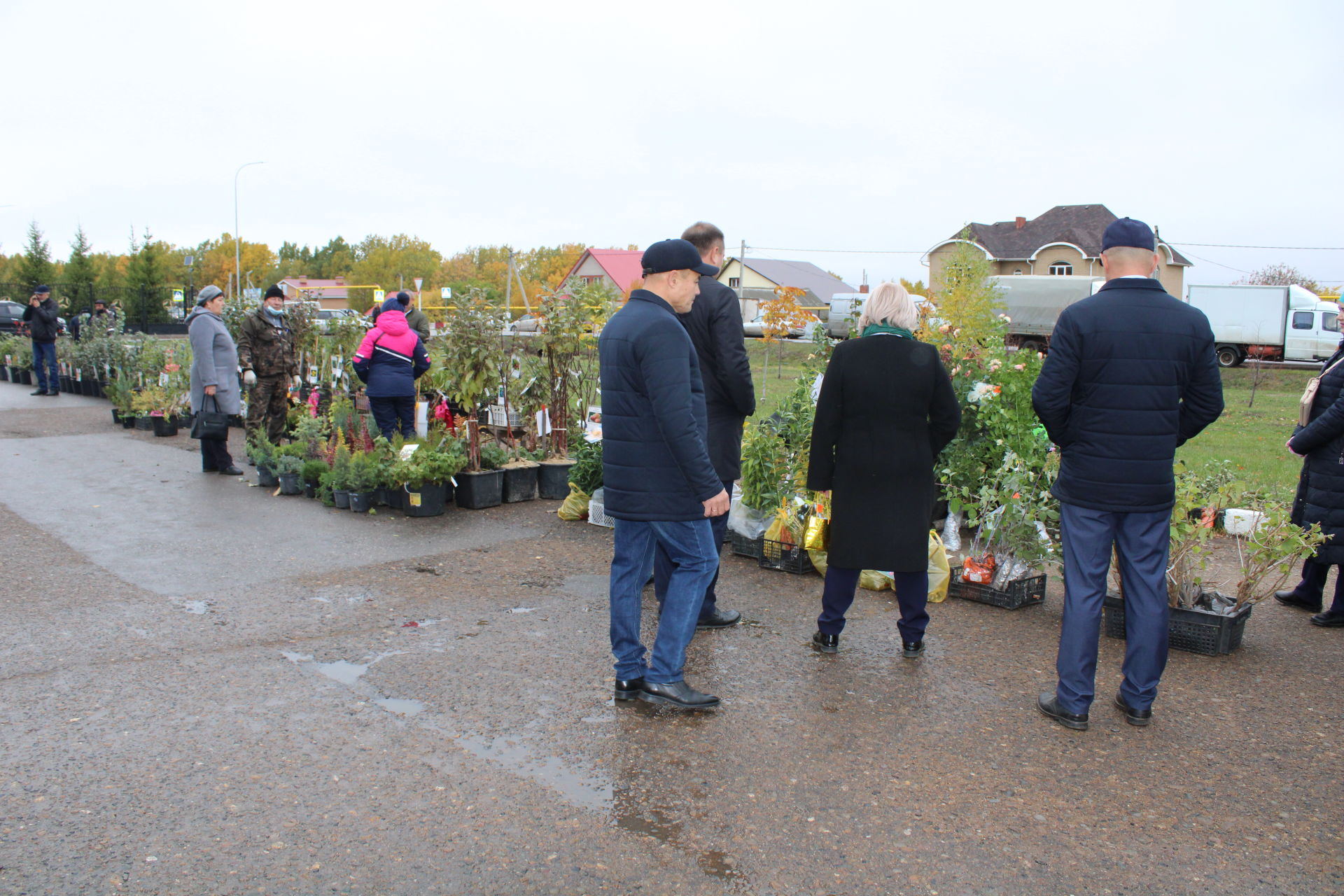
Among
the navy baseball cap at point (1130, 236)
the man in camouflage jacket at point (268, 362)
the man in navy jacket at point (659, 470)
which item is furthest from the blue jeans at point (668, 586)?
the man in camouflage jacket at point (268, 362)

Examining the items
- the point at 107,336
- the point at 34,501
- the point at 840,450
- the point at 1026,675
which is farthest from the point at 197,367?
the point at 107,336

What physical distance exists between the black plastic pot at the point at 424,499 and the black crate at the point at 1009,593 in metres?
4.30

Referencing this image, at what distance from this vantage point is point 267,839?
10.1 feet

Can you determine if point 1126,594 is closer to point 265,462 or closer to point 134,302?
point 265,462

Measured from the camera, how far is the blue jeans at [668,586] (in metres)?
4.02

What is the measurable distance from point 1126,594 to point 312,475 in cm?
699

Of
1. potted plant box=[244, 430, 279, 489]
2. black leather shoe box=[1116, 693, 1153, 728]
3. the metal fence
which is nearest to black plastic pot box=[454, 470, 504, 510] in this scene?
potted plant box=[244, 430, 279, 489]

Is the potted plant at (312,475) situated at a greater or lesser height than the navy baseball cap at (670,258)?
lesser

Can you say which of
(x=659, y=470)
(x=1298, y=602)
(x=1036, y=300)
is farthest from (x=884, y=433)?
(x=1036, y=300)

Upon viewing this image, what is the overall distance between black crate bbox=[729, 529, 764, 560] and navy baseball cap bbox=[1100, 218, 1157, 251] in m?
3.23

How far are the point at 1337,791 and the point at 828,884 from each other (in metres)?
2.06

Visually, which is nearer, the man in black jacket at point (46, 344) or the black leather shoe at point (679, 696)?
the black leather shoe at point (679, 696)

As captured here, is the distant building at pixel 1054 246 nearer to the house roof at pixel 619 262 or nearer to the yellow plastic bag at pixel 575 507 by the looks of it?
the house roof at pixel 619 262

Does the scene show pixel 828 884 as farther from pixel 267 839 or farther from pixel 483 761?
pixel 267 839
